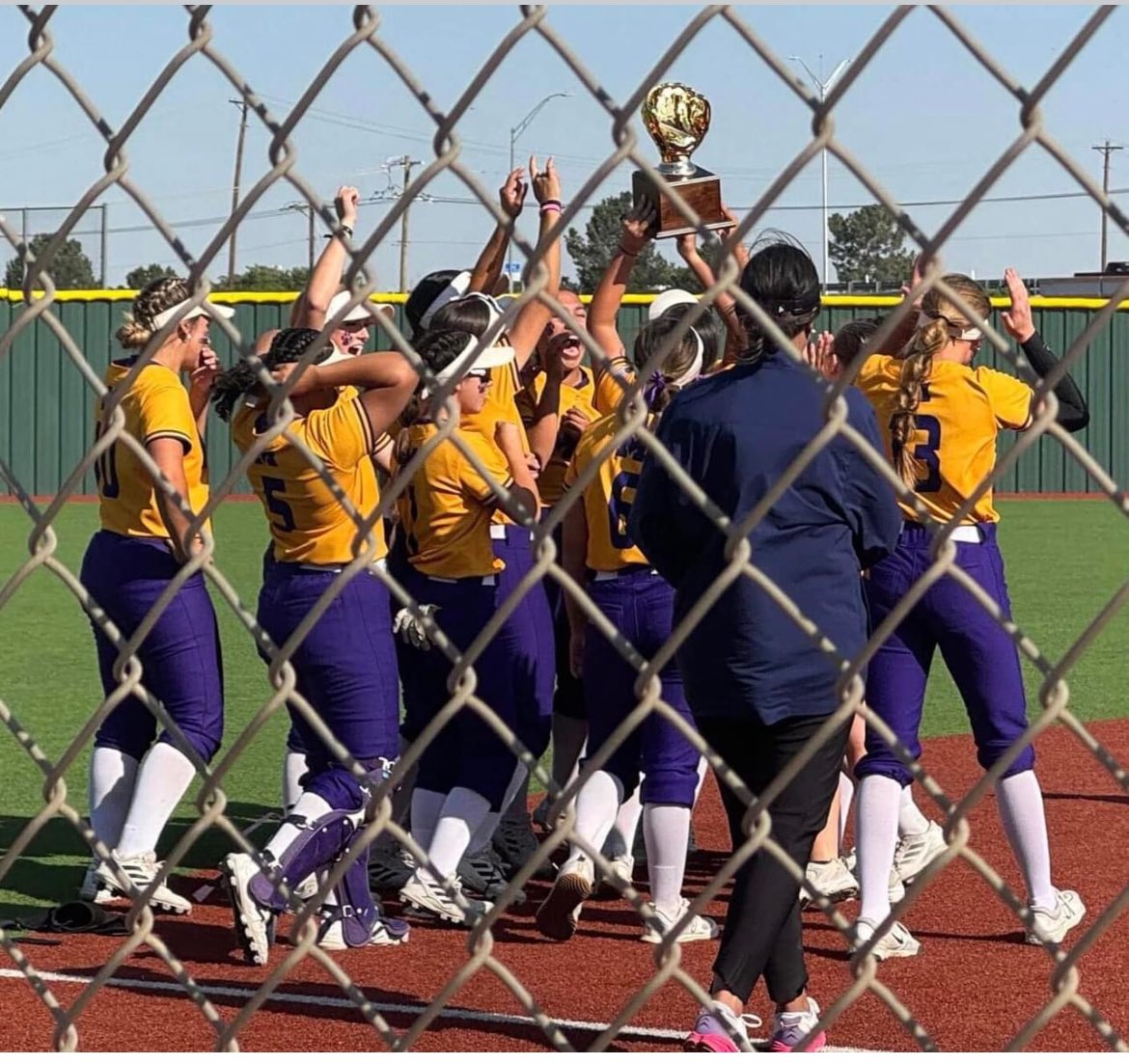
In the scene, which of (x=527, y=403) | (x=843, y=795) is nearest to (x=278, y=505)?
(x=527, y=403)

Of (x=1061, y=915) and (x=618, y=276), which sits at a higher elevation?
(x=618, y=276)

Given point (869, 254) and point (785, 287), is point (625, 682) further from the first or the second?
point (869, 254)

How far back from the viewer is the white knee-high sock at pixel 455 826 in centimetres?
549

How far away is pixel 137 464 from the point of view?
17.0ft

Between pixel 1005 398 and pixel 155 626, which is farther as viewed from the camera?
pixel 155 626

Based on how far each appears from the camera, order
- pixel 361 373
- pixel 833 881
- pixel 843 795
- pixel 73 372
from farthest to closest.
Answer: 1. pixel 73 372
2. pixel 843 795
3. pixel 833 881
4. pixel 361 373

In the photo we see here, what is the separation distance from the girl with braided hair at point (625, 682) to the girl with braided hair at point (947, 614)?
1.87 feet

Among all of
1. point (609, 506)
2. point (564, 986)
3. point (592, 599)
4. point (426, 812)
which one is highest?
point (609, 506)

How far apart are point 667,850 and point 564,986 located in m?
0.62

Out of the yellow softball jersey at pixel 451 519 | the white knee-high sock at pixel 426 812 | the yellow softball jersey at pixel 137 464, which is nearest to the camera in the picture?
the yellow softball jersey at pixel 137 464

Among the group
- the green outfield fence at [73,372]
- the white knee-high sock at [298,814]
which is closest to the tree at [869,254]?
the green outfield fence at [73,372]

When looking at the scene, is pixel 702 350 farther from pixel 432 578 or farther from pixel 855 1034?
pixel 855 1034

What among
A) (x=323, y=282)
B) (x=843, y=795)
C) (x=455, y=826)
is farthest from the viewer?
(x=843, y=795)

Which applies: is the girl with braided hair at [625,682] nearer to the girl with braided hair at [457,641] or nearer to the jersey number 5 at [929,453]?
the girl with braided hair at [457,641]
